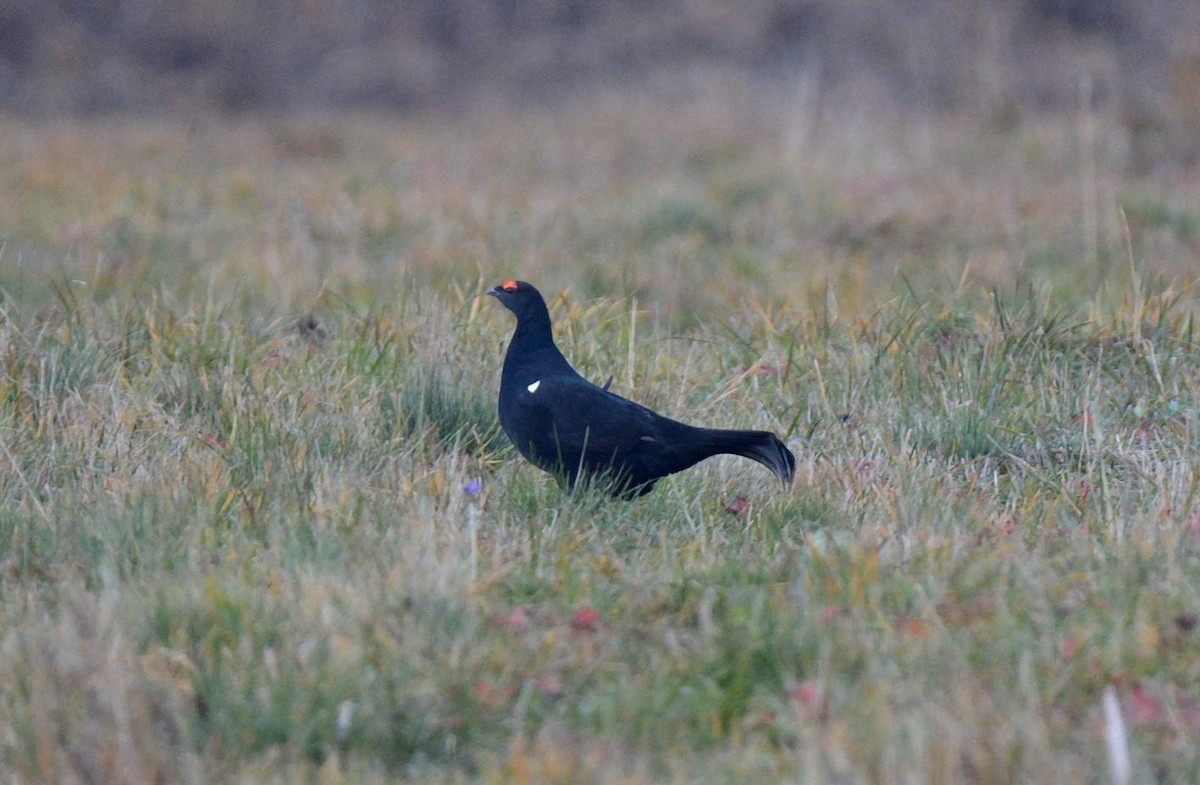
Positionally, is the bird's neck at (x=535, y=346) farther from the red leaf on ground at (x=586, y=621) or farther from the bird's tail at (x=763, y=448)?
the red leaf on ground at (x=586, y=621)

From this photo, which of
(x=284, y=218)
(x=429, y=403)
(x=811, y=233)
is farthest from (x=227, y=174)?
(x=429, y=403)

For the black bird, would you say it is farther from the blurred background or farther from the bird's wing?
the blurred background

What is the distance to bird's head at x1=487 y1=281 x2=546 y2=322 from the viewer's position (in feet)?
14.3

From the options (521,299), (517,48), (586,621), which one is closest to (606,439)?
(521,299)

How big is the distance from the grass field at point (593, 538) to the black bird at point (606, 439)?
3.6 inches

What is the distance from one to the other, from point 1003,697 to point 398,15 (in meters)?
17.4

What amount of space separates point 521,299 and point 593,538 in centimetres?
111

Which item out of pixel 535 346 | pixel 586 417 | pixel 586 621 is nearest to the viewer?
pixel 586 621

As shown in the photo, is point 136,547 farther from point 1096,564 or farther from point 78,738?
point 1096,564

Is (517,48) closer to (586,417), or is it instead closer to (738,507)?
(586,417)

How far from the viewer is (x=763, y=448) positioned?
3.86 metres

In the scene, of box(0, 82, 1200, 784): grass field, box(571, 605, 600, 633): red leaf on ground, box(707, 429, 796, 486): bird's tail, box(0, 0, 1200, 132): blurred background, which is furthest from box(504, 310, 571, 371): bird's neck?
box(0, 0, 1200, 132): blurred background

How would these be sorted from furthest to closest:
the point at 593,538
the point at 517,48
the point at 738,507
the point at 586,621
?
the point at 517,48, the point at 738,507, the point at 593,538, the point at 586,621

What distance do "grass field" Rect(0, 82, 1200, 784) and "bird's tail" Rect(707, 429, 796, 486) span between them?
104mm
